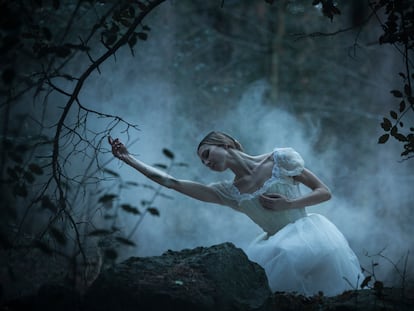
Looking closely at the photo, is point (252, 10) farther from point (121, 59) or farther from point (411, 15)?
point (411, 15)

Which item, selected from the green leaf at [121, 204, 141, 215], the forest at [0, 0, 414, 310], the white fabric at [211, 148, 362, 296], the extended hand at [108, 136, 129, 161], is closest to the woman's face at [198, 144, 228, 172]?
the white fabric at [211, 148, 362, 296]

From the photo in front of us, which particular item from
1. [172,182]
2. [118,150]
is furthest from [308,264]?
[118,150]

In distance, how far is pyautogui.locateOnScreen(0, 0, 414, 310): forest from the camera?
360cm

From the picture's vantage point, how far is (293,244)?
3.55 m

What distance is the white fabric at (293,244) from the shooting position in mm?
3514

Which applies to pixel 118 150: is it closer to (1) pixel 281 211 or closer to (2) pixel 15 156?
(1) pixel 281 211

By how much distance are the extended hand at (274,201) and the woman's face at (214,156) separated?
367mm

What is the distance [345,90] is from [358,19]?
58.2 inches

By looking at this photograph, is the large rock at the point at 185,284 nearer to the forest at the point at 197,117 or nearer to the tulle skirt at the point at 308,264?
the forest at the point at 197,117

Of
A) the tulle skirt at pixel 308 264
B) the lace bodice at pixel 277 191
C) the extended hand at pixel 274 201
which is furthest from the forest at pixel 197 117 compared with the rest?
the extended hand at pixel 274 201

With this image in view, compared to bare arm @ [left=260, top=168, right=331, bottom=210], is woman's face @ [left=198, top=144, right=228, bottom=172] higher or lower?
higher

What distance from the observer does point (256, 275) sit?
3.12 meters

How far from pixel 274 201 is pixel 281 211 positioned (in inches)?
5.2

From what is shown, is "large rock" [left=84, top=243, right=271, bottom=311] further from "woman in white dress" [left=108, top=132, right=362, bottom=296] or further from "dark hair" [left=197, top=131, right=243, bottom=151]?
"dark hair" [left=197, top=131, right=243, bottom=151]
